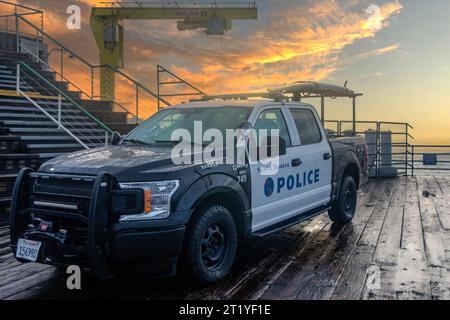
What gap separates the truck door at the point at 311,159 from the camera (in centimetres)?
597

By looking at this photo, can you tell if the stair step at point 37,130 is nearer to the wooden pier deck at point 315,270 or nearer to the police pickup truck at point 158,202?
the wooden pier deck at point 315,270

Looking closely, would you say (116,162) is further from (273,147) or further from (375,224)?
(375,224)

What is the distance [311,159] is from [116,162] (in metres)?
2.99

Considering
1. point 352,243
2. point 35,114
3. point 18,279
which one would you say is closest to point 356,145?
point 352,243

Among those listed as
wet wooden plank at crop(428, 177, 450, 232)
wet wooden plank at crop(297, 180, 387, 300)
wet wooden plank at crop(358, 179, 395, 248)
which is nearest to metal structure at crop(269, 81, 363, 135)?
wet wooden plank at crop(358, 179, 395, 248)

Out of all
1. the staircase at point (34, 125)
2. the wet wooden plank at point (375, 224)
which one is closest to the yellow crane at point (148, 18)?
the staircase at point (34, 125)

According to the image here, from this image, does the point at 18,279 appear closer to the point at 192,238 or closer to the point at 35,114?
the point at 192,238

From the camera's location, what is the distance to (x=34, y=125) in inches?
435

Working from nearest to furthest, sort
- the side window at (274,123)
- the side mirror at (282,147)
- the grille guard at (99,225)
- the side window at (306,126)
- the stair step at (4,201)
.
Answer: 1. the grille guard at (99,225)
2. the side mirror at (282,147)
3. the side window at (274,123)
4. the side window at (306,126)
5. the stair step at (4,201)

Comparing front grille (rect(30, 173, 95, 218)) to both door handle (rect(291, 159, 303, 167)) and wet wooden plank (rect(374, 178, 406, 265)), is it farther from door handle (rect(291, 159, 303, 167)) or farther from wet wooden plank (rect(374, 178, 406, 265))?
wet wooden plank (rect(374, 178, 406, 265))

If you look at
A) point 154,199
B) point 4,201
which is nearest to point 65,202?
point 154,199

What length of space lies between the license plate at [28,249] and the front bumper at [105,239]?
5cm

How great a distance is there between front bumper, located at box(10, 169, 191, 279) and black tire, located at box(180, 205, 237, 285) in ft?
0.58

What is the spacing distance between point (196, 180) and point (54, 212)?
4.50 ft
